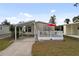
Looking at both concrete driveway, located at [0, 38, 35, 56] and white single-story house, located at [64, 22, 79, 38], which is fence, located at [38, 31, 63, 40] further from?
white single-story house, located at [64, 22, 79, 38]

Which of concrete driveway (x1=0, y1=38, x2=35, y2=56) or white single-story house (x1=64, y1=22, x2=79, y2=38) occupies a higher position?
white single-story house (x1=64, y1=22, x2=79, y2=38)

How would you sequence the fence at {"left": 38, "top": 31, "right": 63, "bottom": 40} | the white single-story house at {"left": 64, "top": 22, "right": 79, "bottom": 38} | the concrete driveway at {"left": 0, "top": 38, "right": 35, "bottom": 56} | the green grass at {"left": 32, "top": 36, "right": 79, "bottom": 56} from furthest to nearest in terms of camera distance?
the white single-story house at {"left": 64, "top": 22, "right": 79, "bottom": 38}, the fence at {"left": 38, "top": 31, "right": 63, "bottom": 40}, the concrete driveway at {"left": 0, "top": 38, "right": 35, "bottom": 56}, the green grass at {"left": 32, "top": 36, "right": 79, "bottom": 56}

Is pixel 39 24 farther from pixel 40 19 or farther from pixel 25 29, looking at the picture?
pixel 25 29

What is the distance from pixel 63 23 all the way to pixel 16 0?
27879 mm

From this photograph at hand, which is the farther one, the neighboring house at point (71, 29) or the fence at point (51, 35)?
the neighboring house at point (71, 29)

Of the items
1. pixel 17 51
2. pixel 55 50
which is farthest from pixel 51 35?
pixel 17 51

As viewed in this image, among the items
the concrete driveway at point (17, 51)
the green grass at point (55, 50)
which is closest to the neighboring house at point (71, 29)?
the green grass at point (55, 50)

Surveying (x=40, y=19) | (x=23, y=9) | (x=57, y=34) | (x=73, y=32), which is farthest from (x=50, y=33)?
(x=73, y=32)

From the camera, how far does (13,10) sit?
2314cm

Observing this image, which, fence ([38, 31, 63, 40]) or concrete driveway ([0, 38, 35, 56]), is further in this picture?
fence ([38, 31, 63, 40])

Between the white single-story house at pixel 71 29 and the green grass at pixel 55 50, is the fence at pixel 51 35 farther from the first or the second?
the white single-story house at pixel 71 29

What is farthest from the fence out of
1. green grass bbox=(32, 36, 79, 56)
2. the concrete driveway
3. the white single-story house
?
the white single-story house

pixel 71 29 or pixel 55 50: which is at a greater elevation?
pixel 71 29

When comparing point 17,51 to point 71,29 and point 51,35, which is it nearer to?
point 51,35
